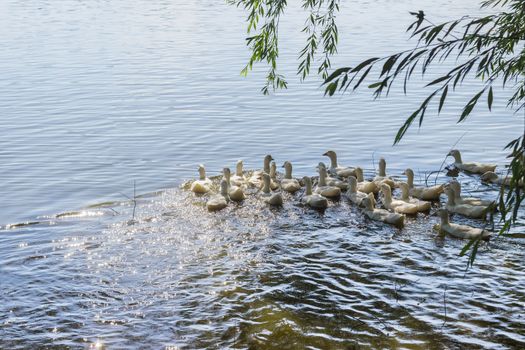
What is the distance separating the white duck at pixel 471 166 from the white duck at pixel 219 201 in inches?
175

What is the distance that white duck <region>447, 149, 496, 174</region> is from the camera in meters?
14.9

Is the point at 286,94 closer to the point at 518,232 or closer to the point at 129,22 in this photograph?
the point at 518,232

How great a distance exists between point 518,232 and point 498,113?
1018 cm

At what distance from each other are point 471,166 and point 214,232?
5786 millimetres

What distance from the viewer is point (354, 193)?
13.5 meters

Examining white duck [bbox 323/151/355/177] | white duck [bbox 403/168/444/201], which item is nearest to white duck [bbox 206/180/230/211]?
white duck [bbox 323/151/355/177]

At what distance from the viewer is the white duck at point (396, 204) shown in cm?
1258

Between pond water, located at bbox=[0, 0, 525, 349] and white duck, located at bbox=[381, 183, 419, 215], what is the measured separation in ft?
0.69

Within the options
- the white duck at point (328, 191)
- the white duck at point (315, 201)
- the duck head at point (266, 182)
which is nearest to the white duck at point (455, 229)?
the white duck at point (315, 201)

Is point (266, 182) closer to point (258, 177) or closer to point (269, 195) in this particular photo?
point (269, 195)

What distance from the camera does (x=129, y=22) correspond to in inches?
1639

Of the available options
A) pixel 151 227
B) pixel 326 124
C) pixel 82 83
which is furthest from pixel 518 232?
pixel 82 83

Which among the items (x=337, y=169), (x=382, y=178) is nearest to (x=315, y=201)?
(x=382, y=178)

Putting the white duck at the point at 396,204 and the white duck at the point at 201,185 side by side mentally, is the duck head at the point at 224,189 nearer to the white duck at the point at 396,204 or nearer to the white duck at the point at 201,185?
the white duck at the point at 201,185
